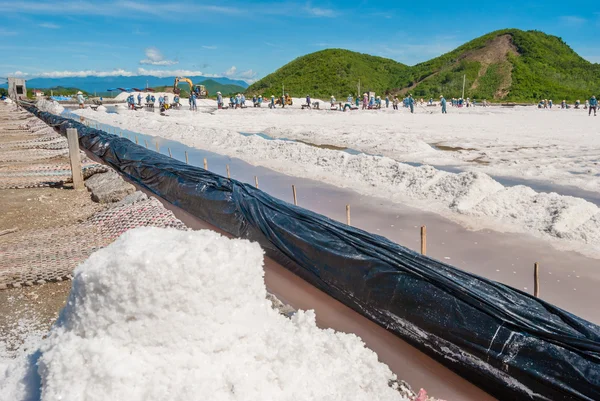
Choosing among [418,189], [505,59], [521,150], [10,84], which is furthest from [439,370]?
[505,59]

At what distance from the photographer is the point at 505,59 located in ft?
190

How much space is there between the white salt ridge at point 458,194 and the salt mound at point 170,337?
4.04 metres

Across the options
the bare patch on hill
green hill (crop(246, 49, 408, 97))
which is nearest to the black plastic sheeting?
green hill (crop(246, 49, 408, 97))

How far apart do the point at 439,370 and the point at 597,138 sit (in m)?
13.4

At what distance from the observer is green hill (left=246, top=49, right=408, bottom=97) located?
190ft

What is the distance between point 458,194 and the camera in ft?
21.6

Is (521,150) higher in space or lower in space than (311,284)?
higher

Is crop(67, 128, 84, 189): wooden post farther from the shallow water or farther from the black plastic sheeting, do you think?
the black plastic sheeting

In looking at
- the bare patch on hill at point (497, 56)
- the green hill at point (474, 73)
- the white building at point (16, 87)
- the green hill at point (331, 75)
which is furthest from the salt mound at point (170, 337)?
the bare patch on hill at point (497, 56)

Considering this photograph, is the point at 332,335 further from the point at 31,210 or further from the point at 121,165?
the point at 121,165

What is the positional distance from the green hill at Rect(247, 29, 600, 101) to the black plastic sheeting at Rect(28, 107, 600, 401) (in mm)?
48694

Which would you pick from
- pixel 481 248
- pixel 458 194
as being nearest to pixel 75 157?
pixel 458 194

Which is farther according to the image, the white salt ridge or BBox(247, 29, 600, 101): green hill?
BBox(247, 29, 600, 101): green hill

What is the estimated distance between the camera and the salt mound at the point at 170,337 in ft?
6.66
